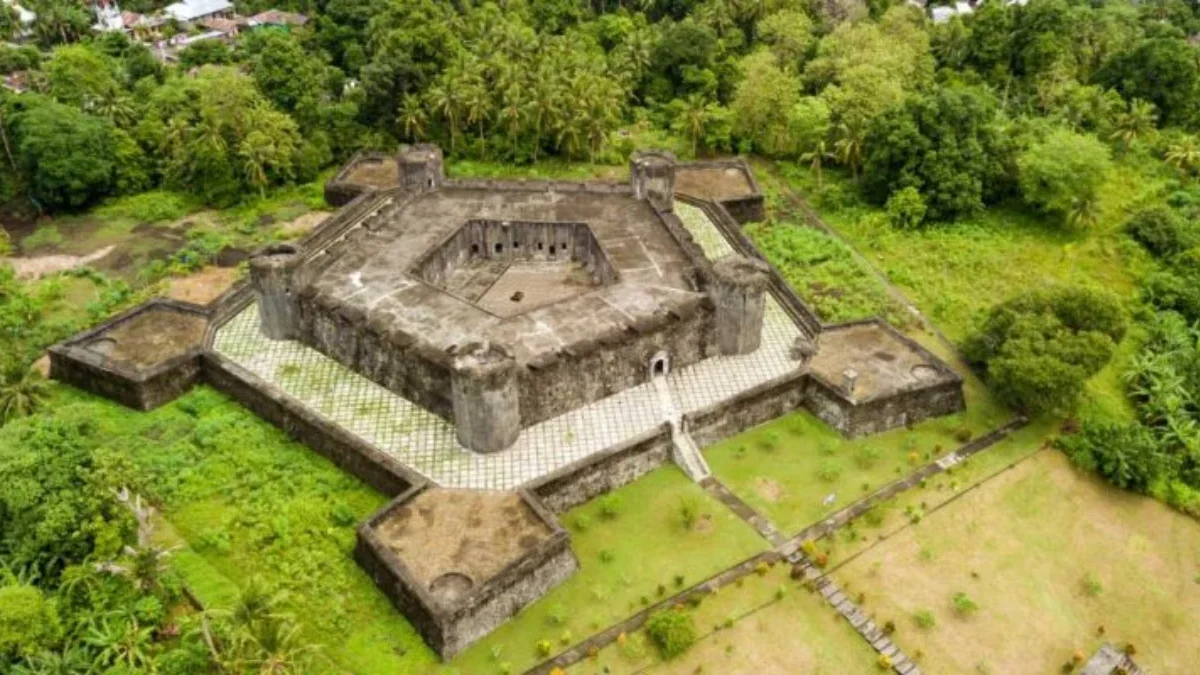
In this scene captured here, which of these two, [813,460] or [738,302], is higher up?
[738,302]

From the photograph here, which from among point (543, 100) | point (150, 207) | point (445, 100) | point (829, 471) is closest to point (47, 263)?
point (150, 207)

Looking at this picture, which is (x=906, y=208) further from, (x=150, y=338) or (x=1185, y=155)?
(x=150, y=338)

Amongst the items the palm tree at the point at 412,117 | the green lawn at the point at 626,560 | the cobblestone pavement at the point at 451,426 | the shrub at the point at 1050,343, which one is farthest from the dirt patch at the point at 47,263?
the shrub at the point at 1050,343

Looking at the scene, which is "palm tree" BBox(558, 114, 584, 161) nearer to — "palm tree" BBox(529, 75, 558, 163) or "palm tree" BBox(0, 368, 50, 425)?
"palm tree" BBox(529, 75, 558, 163)

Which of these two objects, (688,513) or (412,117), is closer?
(688,513)

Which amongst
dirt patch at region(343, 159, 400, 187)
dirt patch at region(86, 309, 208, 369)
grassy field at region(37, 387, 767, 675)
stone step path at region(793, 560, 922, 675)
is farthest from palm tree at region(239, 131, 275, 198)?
stone step path at region(793, 560, 922, 675)

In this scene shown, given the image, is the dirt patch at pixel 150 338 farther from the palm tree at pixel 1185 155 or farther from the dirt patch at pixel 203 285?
the palm tree at pixel 1185 155
